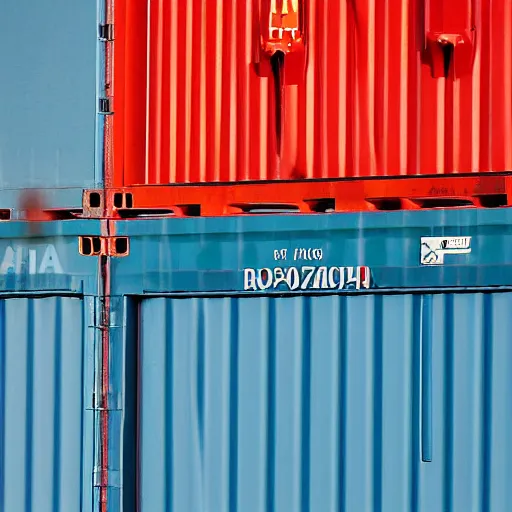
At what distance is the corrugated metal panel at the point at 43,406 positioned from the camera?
6477 mm

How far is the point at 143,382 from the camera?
645 centimetres

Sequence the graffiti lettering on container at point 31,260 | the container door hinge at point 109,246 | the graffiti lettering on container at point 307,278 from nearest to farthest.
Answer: the graffiti lettering on container at point 307,278 → the container door hinge at point 109,246 → the graffiti lettering on container at point 31,260

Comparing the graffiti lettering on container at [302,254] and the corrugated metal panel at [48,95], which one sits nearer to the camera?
the graffiti lettering on container at [302,254]

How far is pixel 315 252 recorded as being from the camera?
242 inches

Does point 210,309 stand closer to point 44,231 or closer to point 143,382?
point 143,382

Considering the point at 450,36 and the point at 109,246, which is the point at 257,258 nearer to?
the point at 109,246

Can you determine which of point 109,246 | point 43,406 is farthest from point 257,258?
point 43,406

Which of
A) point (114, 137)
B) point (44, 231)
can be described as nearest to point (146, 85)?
point (114, 137)

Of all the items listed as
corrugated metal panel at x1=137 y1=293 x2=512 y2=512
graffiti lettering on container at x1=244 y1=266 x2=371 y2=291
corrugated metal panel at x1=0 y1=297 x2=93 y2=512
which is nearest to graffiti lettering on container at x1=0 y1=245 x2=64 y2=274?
corrugated metal panel at x1=0 y1=297 x2=93 y2=512

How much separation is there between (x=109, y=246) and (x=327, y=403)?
164 cm

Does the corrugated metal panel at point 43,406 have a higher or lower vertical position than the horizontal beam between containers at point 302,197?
lower

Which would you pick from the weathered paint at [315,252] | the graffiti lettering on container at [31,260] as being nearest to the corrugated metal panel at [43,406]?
the graffiti lettering on container at [31,260]

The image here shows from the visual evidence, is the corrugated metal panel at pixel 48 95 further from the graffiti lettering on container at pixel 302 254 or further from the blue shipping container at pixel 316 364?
the graffiti lettering on container at pixel 302 254

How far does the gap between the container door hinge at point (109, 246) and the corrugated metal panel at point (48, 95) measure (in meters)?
0.27
